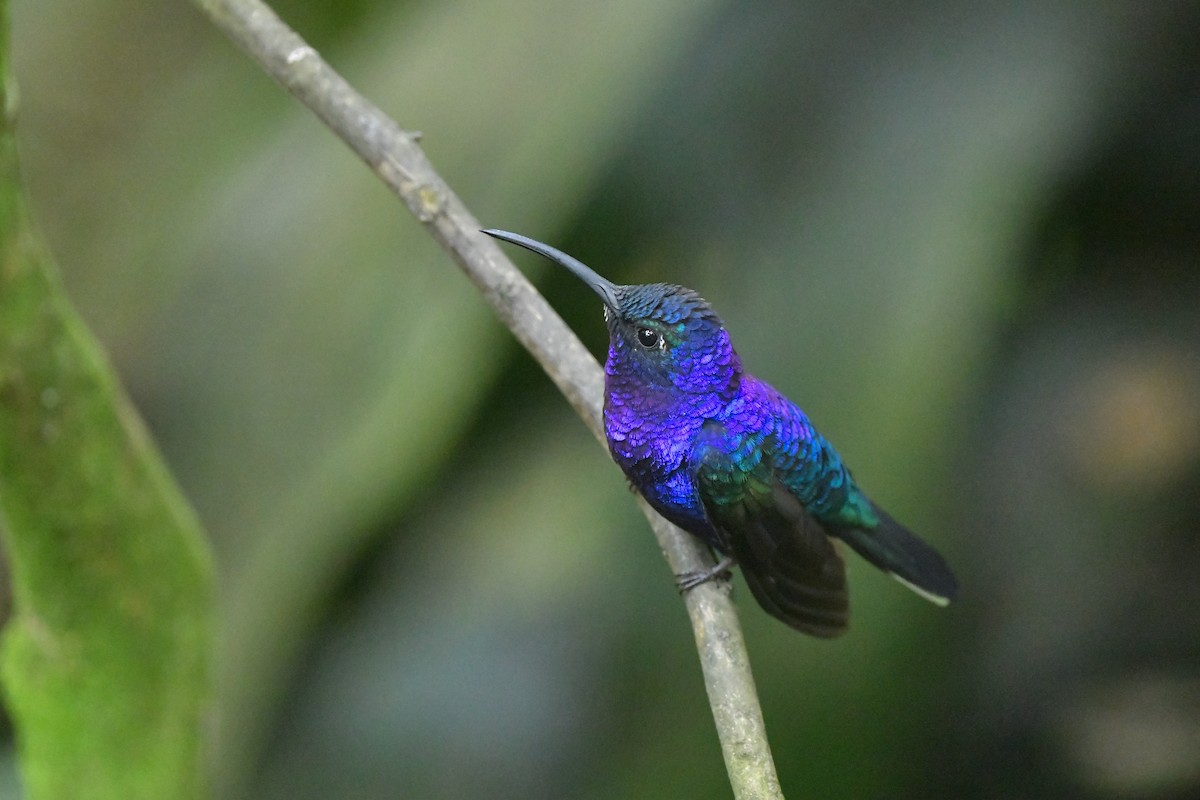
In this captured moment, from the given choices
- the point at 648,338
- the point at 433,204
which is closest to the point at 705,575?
the point at 648,338

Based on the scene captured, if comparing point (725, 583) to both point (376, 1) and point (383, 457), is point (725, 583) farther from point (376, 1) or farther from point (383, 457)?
point (376, 1)

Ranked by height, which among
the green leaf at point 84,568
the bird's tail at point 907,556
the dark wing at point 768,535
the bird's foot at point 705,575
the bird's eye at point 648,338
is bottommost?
the green leaf at point 84,568

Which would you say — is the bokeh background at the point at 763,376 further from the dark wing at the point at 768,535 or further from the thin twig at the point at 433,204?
the thin twig at the point at 433,204

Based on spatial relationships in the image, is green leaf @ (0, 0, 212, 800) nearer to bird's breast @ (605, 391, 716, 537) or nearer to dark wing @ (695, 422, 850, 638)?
bird's breast @ (605, 391, 716, 537)

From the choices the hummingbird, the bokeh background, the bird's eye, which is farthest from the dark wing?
the bokeh background

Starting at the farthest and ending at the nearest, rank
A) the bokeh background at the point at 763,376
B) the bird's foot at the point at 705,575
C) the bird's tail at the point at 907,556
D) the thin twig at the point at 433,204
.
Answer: the bokeh background at the point at 763,376 < the bird's tail at the point at 907,556 < the thin twig at the point at 433,204 < the bird's foot at the point at 705,575

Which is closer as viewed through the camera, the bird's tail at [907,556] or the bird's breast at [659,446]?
the bird's breast at [659,446]

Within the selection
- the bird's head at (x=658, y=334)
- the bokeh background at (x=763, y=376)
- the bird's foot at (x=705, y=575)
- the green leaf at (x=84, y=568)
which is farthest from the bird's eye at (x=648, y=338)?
the bokeh background at (x=763, y=376)
